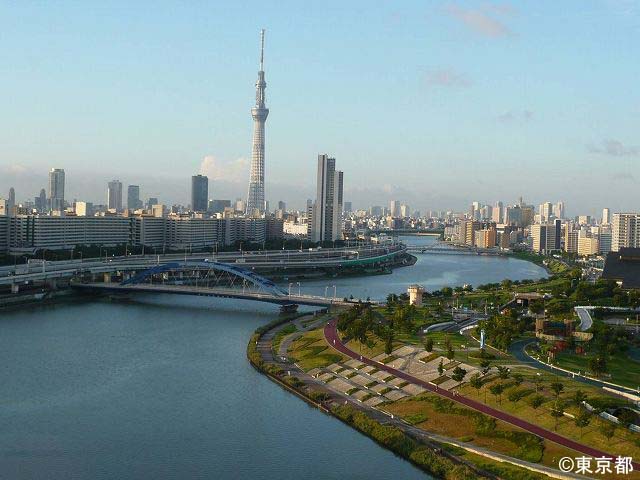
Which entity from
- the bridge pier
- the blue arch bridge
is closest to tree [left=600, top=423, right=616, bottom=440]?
the blue arch bridge

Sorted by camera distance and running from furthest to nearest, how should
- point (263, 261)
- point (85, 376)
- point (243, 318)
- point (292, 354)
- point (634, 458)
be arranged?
1. point (263, 261)
2. point (243, 318)
3. point (292, 354)
4. point (85, 376)
5. point (634, 458)

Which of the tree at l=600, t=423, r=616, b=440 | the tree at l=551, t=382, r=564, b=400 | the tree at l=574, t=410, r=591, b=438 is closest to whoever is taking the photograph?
the tree at l=600, t=423, r=616, b=440

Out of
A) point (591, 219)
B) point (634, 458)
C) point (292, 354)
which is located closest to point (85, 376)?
point (292, 354)

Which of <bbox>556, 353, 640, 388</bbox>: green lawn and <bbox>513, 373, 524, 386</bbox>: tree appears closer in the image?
<bbox>513, 373, 524, 386</bbox>: tree

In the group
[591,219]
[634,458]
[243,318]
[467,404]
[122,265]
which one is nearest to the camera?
[634,458]

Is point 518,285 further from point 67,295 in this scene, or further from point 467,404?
point 467,404

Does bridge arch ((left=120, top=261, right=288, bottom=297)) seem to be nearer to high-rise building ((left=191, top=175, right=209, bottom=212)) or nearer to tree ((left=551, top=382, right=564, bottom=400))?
tree ((left=551, top=382, right=564, bottom=400))

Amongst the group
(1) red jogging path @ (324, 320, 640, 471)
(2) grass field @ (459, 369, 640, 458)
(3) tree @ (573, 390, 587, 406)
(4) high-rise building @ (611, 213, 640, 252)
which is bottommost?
(1) red jogging path @ (324, 320, 640, 471)
